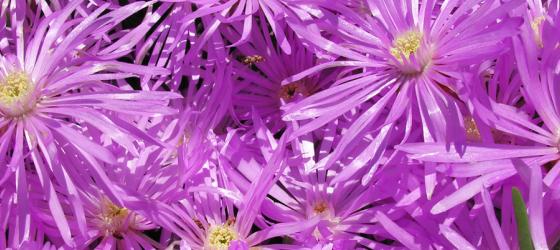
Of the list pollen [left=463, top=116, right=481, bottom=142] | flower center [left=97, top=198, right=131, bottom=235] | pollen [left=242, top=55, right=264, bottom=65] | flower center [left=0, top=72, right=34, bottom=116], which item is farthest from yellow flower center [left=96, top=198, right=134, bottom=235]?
pollen [left=463, top=116, right=481, bottom=142]

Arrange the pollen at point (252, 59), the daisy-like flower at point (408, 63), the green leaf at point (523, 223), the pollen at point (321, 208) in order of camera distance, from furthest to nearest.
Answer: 1. the pollen at point (252, 59)
2. the pollen at point (321, 208)
3. the daisy-like flower at point (408, 63)
4. the green leaf at point (523, 223)

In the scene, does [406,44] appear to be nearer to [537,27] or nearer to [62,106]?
[537,27]

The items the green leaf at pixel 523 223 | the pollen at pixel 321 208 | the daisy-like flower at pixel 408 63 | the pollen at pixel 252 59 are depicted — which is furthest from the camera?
the pollen at pixel 252 59

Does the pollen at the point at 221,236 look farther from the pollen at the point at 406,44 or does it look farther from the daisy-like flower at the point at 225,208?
the pollen at the point at 406,44

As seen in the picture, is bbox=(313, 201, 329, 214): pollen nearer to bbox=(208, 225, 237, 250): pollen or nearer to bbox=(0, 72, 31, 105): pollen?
bbox=(208, 225, 237, 250): pollen

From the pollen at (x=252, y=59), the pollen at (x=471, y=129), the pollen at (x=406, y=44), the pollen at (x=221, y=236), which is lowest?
the pollen at (x=221, y=236)

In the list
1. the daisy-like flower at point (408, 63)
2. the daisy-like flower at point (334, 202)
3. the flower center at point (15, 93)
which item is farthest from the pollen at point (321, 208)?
the flower center at point (15, 93)

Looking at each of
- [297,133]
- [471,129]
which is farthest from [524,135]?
[297,133]

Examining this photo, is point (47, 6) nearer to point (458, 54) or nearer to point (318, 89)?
point (318, 89)
